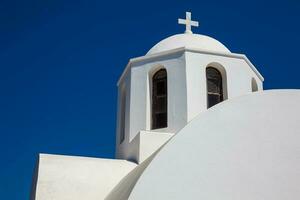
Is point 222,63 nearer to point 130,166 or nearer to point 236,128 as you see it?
point 130,166

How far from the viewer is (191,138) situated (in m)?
5.18

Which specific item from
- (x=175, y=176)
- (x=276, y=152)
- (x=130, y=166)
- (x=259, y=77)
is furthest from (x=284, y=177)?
(x=259, y=77)

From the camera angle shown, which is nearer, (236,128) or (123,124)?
(236,128)

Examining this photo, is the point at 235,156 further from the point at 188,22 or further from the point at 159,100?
the point at 188,22

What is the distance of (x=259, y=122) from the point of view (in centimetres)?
534

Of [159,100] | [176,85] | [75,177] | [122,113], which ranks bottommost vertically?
[75,177]

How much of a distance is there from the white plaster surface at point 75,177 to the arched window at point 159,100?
4.68 feet

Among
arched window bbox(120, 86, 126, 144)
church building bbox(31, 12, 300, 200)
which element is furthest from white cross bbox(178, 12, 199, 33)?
arched window bbox(120, 86, 126, 144)

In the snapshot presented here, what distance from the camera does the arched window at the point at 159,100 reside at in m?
8.65

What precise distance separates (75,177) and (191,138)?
8.12ft

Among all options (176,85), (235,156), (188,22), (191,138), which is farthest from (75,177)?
(188,22)

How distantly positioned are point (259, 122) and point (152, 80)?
3931 millimetres

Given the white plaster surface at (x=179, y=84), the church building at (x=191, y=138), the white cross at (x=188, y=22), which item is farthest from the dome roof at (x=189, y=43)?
the white cross at (x=188, y=22)

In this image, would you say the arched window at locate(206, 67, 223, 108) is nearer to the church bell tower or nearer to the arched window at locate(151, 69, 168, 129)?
the church bell tower
